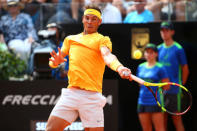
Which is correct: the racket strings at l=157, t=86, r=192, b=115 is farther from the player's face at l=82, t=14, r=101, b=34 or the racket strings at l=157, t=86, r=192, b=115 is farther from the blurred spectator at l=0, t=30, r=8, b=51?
the player's face at l=82, t=14, r=101, b=34

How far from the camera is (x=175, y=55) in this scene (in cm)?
795

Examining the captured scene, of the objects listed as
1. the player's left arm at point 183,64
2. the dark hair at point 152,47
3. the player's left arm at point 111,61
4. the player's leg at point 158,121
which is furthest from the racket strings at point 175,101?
the player's left arm at point 111,61

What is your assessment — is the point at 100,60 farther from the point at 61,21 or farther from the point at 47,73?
the point at 61,21

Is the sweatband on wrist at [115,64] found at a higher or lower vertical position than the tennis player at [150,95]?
higher

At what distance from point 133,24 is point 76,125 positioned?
7.66ft

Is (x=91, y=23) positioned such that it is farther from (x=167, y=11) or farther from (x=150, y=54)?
(x=167, y=11)

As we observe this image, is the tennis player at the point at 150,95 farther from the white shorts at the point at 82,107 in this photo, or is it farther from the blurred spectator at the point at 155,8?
the white shorts at the point at 82,107

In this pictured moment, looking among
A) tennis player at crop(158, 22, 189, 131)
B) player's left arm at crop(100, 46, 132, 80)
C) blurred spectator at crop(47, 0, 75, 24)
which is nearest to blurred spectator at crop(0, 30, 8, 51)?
blurred spectator at crop(47, 0, 75, 24)

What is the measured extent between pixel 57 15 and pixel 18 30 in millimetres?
840

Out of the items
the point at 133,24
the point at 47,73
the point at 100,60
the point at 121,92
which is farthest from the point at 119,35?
the point at 100,60

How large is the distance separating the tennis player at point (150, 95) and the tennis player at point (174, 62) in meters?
0.30

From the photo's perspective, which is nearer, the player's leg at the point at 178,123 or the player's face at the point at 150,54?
the player's face at the point at 150,54

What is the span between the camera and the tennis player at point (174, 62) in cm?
793

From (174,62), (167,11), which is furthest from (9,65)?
(167,11)
